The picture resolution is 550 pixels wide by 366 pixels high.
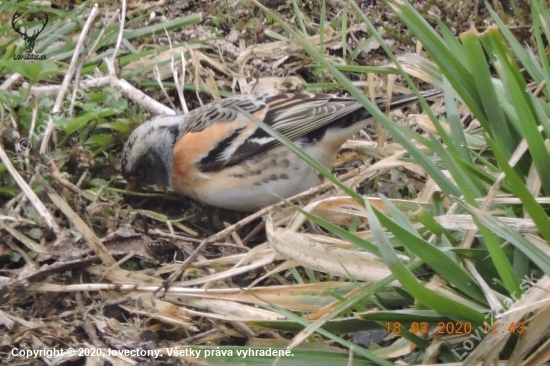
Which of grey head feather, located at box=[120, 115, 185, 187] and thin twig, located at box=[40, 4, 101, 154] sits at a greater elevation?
thin twig, located at box=[40, 4, 101, 154]

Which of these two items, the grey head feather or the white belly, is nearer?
the white belly

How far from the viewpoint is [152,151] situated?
3908 millimetres

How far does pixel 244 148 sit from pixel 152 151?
557 mm

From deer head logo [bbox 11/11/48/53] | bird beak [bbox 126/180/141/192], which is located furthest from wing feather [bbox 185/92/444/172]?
deer head logo [bbox 11/11/48/53]

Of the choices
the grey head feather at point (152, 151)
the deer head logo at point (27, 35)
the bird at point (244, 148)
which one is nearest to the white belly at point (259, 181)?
the bird at point (244, 148)

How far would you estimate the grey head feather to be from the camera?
3801 mm

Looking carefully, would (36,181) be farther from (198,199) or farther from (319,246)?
(319,246)

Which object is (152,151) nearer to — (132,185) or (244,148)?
(132,185)

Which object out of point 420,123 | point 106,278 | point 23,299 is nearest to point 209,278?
point 106,278

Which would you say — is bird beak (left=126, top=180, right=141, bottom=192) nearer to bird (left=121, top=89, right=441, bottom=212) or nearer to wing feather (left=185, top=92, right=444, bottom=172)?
bird (left=121, top=89, right=441, bottom=212)

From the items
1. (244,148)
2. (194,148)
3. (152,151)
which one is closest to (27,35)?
(152,151)

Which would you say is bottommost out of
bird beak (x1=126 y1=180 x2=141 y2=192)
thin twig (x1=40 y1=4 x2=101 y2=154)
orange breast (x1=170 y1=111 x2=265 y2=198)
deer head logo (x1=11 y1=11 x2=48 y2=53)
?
bird beak (x1=126 y1=180 x2=141 y2=192)

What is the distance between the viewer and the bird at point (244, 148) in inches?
146

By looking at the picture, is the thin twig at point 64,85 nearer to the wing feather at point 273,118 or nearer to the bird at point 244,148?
the bird at point 244,148
